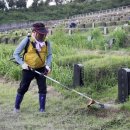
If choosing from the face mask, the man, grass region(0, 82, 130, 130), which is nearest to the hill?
grass region(0, 82, 130, 130)

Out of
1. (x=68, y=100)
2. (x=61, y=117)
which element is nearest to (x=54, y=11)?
(x=68, y=100)

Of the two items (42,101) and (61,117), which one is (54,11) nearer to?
(42,101)

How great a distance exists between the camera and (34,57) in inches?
342

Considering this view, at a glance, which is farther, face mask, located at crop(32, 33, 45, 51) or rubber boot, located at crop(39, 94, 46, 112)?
rubber boot, located at crop(39, 94, 46, 112)

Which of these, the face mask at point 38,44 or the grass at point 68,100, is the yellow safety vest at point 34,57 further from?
the grass at point 68,100

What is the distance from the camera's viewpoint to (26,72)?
349 inches

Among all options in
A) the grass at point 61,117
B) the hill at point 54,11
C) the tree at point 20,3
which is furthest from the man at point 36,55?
the tree at point 20,3

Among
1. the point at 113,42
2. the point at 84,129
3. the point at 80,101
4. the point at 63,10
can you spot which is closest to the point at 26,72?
the point at 80,101

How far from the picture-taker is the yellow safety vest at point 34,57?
8.69 m

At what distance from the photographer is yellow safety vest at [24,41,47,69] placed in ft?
28.5

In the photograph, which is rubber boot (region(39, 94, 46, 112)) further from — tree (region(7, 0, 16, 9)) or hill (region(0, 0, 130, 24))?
tree (region(7, 0, 16, 9))

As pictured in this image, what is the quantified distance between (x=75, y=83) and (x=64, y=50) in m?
3.54

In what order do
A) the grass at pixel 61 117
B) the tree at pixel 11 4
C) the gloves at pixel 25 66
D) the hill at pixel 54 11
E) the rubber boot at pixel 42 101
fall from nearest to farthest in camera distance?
the grass at pixel 61 117, the gloves at pixel 25 66, the rubber boot at pixel 42 101, the hill at pixel 54 11, the tree at pixel 11 4

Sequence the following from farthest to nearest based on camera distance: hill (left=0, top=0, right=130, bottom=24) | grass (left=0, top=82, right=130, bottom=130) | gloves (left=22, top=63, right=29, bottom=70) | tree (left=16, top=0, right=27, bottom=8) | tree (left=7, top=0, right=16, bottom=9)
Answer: tree (left=16, top=0, right=27, bottom=8) → tree (left=7, top=0, right=16, bottom=9) → hill (left=0, top=0, right=130, bottom=24) → gloves (left=22, top=63, right=29, bottom=70) → grass (left=0, top=82, right=130, bottom=130)
